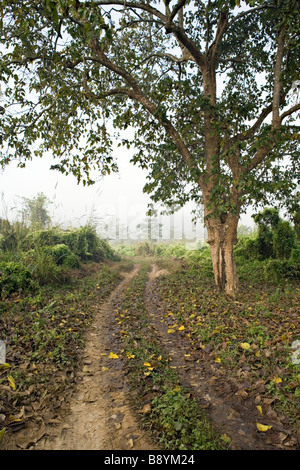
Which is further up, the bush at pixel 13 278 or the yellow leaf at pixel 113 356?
the bush at pixel 13 278

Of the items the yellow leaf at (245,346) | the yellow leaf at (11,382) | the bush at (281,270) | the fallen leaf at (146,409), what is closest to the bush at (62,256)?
the yellow leaf at (11,382)

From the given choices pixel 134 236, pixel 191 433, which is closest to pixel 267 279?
pixel 191 433

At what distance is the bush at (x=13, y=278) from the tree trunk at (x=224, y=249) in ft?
19.4

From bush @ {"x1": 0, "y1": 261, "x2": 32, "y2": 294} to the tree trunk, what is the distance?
19.4 feet

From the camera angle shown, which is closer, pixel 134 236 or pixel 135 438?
pixel 135 438

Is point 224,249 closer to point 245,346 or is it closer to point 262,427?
point 245,346

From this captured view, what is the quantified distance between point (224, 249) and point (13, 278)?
646 cm

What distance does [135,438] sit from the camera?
298 cm

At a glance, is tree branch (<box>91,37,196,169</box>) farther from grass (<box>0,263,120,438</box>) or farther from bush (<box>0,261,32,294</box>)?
bush (<box>0,261,32,294</box>)

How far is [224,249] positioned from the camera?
8.77 meters

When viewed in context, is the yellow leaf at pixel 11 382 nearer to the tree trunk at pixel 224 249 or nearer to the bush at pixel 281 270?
the tree trunk at pixel 224 249

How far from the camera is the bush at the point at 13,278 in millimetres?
7256

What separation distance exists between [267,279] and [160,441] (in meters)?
8.63
